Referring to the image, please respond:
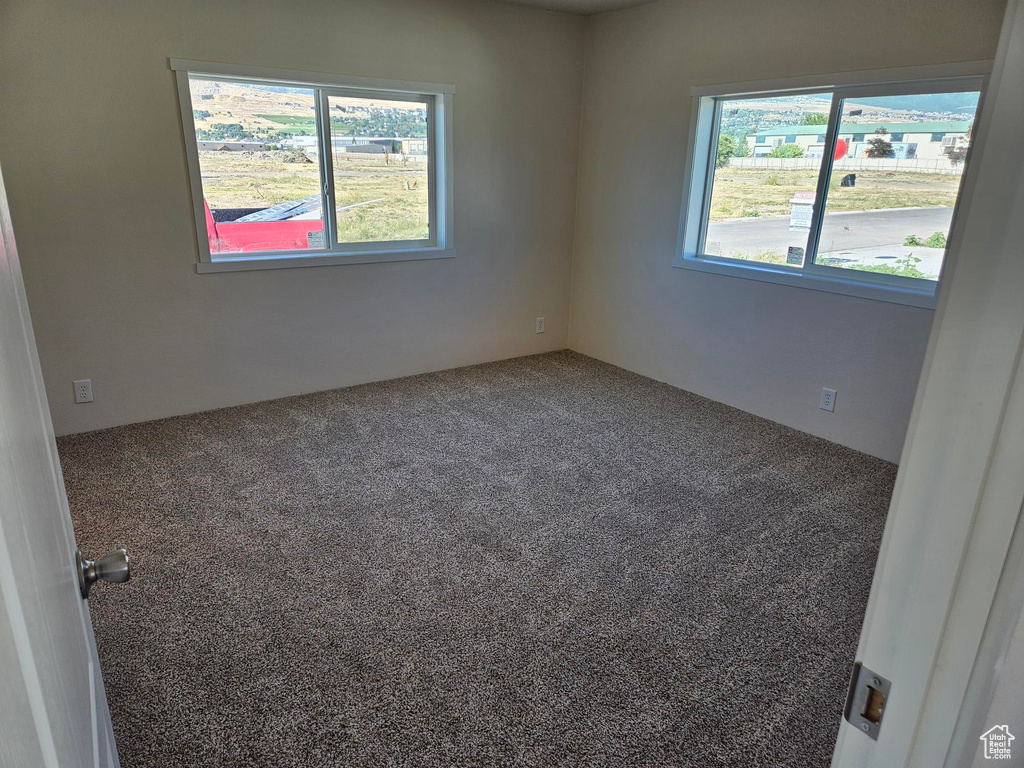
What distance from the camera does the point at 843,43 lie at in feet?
11.0

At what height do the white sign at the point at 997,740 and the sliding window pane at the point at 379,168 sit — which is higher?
the sliding window pane at the point at 379,168

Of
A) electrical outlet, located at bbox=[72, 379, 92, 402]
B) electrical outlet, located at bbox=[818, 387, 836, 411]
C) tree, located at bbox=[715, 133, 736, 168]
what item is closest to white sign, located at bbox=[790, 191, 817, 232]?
tree, located at bbox=[715, 133, 736, 168]

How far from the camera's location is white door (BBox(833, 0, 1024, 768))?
445 mm

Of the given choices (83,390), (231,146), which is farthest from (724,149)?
(83,390)

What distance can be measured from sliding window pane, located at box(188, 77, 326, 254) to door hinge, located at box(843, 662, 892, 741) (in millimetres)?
4045

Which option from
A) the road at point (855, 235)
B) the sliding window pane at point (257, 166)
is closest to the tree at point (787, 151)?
the road at point (855, 235)

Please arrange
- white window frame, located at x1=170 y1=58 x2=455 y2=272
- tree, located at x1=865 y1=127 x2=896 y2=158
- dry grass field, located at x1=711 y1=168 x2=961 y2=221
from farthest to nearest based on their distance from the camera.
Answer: white window frame, located at x1=170 y1=58 x2=455 y2=272 < tree, located at x1=865 y1=127 x2=896 y2=158 < dry grass field, located at x1=711 y1=168 x2=961 y2=221

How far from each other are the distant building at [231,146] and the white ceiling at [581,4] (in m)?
1.94

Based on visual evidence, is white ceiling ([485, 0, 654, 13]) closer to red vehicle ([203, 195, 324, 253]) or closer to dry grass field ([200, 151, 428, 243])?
dry grass field ([200, 151, 428, 243])

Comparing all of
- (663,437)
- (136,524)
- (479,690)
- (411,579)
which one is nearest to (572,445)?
(663,437)

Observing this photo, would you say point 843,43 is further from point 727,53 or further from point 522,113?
point 522,113

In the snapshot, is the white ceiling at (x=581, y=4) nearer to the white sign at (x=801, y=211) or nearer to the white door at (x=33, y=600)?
the white sign at (x=801, y=211)

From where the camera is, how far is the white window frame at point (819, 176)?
3.12 meters

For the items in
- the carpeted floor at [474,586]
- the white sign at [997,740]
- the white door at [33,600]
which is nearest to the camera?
the white door at [33,600]
